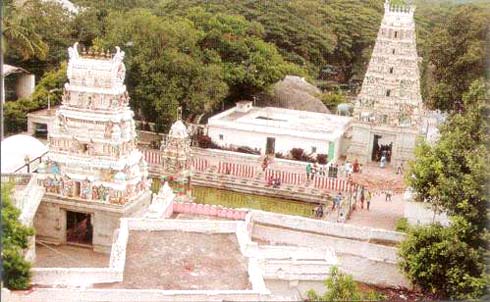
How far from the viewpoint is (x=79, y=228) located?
68.1ft

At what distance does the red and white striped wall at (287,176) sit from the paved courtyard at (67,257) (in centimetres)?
1049

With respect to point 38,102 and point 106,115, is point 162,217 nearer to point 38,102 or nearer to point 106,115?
point 106,115

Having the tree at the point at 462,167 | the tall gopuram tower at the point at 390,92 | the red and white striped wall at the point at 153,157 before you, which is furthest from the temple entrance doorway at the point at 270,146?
the tree at the point at 462,167

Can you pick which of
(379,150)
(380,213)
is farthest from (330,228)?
(379,150)

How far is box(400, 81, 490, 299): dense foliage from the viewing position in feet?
54.2

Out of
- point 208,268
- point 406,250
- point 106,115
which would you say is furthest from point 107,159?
point 406,250

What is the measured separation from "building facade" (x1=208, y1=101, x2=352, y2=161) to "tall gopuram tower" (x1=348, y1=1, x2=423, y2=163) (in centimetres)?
131

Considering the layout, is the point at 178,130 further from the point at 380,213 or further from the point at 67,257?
the point at 67,257

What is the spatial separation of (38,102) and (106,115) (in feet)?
41.7

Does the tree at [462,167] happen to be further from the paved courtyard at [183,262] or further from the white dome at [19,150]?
the white dome at [19,150]

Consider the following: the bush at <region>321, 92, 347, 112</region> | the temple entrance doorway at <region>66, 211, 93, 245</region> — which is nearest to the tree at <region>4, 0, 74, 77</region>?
the temple entrance doorway at <region>66, 211, 93, 245</region>

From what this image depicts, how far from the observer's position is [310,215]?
86.2 ft

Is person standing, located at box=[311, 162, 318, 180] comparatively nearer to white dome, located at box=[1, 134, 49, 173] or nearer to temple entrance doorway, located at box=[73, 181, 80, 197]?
white dome, located at box=[1, 134, 49, 173]

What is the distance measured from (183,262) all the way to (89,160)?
515cm
